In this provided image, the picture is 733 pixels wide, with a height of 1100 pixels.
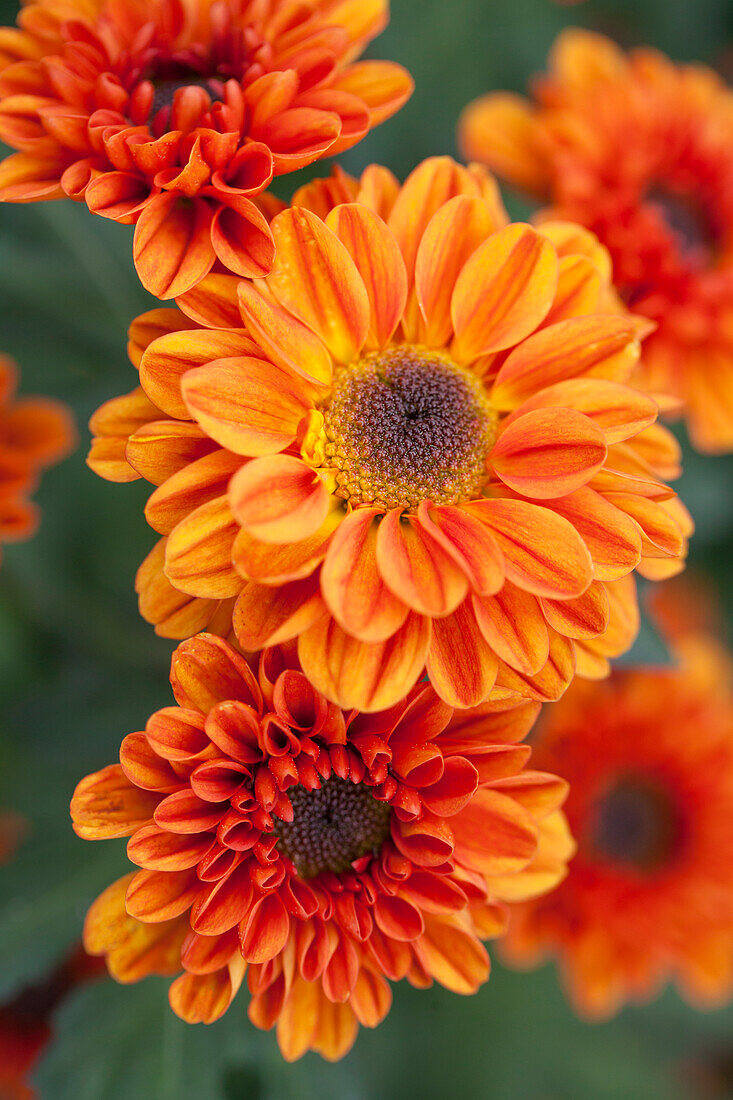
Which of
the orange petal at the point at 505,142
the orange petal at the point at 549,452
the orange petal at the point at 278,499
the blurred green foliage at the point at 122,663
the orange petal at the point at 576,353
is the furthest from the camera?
the orange petal at the point at 505,142

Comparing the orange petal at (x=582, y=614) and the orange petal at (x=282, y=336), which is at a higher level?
the orange petal at (x=282, y=336)

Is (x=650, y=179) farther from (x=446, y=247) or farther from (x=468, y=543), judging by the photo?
(x=468, y=543)

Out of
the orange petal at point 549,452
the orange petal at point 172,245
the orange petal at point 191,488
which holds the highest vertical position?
the orange petal at point 172,245

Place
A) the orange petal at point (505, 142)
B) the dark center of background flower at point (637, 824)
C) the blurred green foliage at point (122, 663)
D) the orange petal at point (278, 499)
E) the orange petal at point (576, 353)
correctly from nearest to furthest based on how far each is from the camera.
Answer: the orange petal at point (278, 499), the orange petal at point (576, 353), the blurred green foliage at point (122, 663), the orange petal at point (505, 142), the dark center of background flower at point (637, 824)

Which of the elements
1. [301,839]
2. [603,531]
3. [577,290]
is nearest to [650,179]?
[577,290]

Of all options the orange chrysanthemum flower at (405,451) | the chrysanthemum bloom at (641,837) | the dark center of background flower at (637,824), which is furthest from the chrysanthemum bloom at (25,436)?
the dark center of background flower at (637,824)

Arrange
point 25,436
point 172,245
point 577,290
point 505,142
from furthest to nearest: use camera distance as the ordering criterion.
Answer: point 505,142, point 25,436, point 577,290, point 172,245

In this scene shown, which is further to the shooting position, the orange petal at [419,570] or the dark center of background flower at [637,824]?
Answer: the dark center of background flower at [637,824]

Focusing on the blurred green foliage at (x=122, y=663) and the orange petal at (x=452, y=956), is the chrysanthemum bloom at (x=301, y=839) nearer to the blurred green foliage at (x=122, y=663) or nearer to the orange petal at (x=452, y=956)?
the orange petal at (x=452, y=956)
